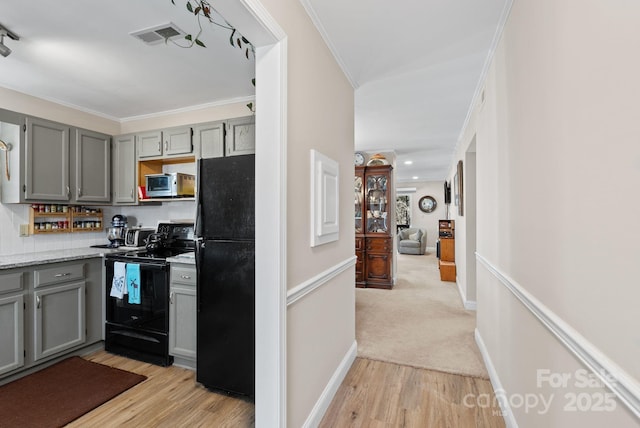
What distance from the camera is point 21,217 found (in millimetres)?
2879

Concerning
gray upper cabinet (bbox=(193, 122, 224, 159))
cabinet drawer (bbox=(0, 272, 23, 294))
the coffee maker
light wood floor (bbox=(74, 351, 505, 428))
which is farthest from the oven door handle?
gray upper cabinet (bbox=(193, 122, 224, 159))

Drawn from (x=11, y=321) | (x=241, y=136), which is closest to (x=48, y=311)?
(x=11, y=321)

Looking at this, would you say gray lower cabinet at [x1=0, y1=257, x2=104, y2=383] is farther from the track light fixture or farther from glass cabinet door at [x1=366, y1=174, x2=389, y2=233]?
glass cabinet door at [x1=366, y1=174, x2=389, y2=233]

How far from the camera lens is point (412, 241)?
31.4 ft

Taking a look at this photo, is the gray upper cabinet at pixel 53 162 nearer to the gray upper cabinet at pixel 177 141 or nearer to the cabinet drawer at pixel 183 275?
the gray upper cabinet at pixel 177 141

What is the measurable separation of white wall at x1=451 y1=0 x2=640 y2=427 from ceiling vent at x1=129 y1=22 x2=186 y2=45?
6.61ft

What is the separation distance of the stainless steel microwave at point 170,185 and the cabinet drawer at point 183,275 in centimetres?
97

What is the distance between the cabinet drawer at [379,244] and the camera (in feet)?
17.2

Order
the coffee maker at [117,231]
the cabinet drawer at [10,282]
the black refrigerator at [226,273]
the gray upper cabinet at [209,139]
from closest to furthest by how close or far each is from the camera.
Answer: the black refrigerator at [226,273], the cabinet drawer at [10,282], the gray upper cabinet at [209,139], the coffee maker at [117,231]

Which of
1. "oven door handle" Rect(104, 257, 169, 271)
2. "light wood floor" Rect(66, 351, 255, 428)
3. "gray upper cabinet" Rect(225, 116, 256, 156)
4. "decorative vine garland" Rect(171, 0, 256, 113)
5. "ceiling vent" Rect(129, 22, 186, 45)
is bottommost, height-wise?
"light wood floor" Rect(66, 351, 255, 428)

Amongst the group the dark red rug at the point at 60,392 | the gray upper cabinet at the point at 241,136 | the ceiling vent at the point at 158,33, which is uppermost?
the ceiling vent at the point at 158,33

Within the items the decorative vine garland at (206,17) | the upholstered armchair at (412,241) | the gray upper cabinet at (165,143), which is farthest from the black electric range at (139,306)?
the upholstered armchair at (412,241)

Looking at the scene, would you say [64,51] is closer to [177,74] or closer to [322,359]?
[177,74]

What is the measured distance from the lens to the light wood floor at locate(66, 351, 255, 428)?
1919 mm
